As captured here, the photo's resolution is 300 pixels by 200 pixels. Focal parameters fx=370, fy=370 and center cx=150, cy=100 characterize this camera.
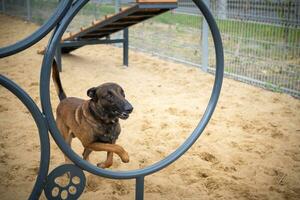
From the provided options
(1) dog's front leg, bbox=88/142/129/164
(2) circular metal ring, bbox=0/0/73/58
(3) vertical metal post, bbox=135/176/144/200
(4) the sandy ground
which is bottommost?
(4) the sandy ground

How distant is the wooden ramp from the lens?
212 inches

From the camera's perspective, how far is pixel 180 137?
4.08 m


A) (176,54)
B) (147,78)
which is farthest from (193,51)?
(147,78)

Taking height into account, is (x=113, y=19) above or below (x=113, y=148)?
above

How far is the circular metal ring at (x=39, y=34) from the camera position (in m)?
1.81

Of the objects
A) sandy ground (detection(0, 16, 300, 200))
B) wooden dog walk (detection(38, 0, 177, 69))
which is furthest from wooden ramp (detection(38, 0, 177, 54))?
sandy ground (detection(0, 16, 300, 200))

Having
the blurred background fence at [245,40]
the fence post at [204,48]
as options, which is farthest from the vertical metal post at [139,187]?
the fence post at [204,48]

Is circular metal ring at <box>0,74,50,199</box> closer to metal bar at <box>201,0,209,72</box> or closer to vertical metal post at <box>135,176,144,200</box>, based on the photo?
vertical metal post at <box>135,176,144,200</box>

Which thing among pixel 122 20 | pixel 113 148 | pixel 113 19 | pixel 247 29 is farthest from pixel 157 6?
pixel 113 148

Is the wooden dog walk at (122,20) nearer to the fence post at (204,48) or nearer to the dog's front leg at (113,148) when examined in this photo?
the fence post at (204,48)

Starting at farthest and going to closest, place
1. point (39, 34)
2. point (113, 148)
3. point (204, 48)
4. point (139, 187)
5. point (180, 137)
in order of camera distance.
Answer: point (204, 48) → point (180, 137) → point (113, 148) → point (139, 187) → point (39, 34)

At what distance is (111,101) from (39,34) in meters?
0.81

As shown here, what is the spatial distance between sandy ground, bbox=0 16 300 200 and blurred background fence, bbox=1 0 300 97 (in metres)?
0.39

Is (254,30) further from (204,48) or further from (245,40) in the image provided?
(204,48)
